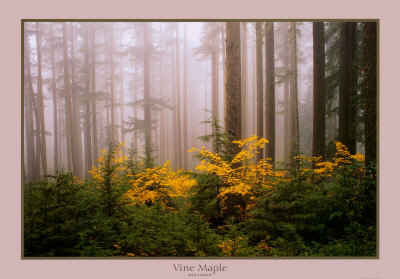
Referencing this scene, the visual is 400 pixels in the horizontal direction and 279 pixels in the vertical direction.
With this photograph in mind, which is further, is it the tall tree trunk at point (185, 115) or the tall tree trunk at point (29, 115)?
the tall tree trunk at point (185, 115)

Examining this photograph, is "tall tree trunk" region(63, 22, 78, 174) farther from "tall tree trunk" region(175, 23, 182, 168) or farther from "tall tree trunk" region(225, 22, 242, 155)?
"tall tree trunk" region(225, 22, 242, 155)

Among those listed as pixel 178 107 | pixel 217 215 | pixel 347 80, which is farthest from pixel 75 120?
pixel 347 80

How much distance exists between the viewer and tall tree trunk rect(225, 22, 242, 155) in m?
5.11

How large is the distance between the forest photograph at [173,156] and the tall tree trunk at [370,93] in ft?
0.08

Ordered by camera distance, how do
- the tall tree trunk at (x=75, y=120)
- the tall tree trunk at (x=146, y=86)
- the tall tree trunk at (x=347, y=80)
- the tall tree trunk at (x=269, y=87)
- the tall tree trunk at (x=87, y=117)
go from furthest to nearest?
the tall tree trunk at (x=269, y=87) < the tall tree trunk at (x=347, y=80) < the tall tree trunk at (x=146, y=86) < the tall tree trunk at (x=87, y=117) < the tall tree trunk at (x=75, y=120)

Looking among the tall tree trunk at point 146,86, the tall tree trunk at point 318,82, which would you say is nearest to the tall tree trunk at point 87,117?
the tall tree trunk at point 146,86

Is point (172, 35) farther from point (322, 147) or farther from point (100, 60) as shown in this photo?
point (322, 147)

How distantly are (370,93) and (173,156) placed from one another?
5899 millimetres

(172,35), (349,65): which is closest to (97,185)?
(172,35)

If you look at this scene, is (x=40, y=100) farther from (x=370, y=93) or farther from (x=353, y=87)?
(x=353, y=87)

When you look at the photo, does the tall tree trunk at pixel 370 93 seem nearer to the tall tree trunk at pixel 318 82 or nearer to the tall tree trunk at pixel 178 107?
the tall tree trunk at pixel 318 82

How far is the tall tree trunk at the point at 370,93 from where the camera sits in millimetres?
4668

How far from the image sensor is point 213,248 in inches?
Result: 166

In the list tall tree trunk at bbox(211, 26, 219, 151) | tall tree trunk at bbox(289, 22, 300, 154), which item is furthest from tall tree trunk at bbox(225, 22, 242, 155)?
tall tree trunk at bbox(289, 22, 300, 154)
